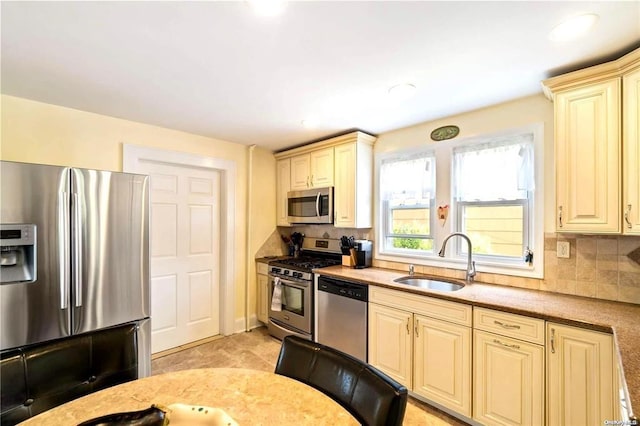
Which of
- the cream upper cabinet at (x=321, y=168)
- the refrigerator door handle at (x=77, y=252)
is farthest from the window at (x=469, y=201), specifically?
the refrigerator door handle at (x=77, y=252)

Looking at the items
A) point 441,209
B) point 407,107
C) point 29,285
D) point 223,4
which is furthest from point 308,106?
point 29,285

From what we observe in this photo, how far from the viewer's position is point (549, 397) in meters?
1.64

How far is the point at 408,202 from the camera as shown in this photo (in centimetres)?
299

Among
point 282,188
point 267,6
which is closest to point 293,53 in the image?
point 267,6

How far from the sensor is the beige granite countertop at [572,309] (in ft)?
3.61

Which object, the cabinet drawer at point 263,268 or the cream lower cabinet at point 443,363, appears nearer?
the cream lower cabinet at point 443,363

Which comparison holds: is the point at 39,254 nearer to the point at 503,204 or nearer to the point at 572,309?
the point at 572,309

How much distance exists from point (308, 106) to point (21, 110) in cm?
223

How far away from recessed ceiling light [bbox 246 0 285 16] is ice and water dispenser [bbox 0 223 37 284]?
1768mm

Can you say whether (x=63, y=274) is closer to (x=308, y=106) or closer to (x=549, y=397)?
(x=308, y=106)

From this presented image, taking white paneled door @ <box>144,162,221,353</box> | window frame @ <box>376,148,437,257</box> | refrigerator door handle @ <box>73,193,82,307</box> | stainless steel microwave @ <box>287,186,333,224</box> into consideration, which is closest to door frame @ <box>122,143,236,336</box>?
white paneled door @ <box>144,162,221,353</box>

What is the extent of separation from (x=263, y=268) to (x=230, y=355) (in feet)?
3.42

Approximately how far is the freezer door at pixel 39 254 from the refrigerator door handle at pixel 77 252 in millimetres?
41

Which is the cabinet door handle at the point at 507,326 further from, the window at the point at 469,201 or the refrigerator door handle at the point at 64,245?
the refrigerator door handle at the point at 64,245
